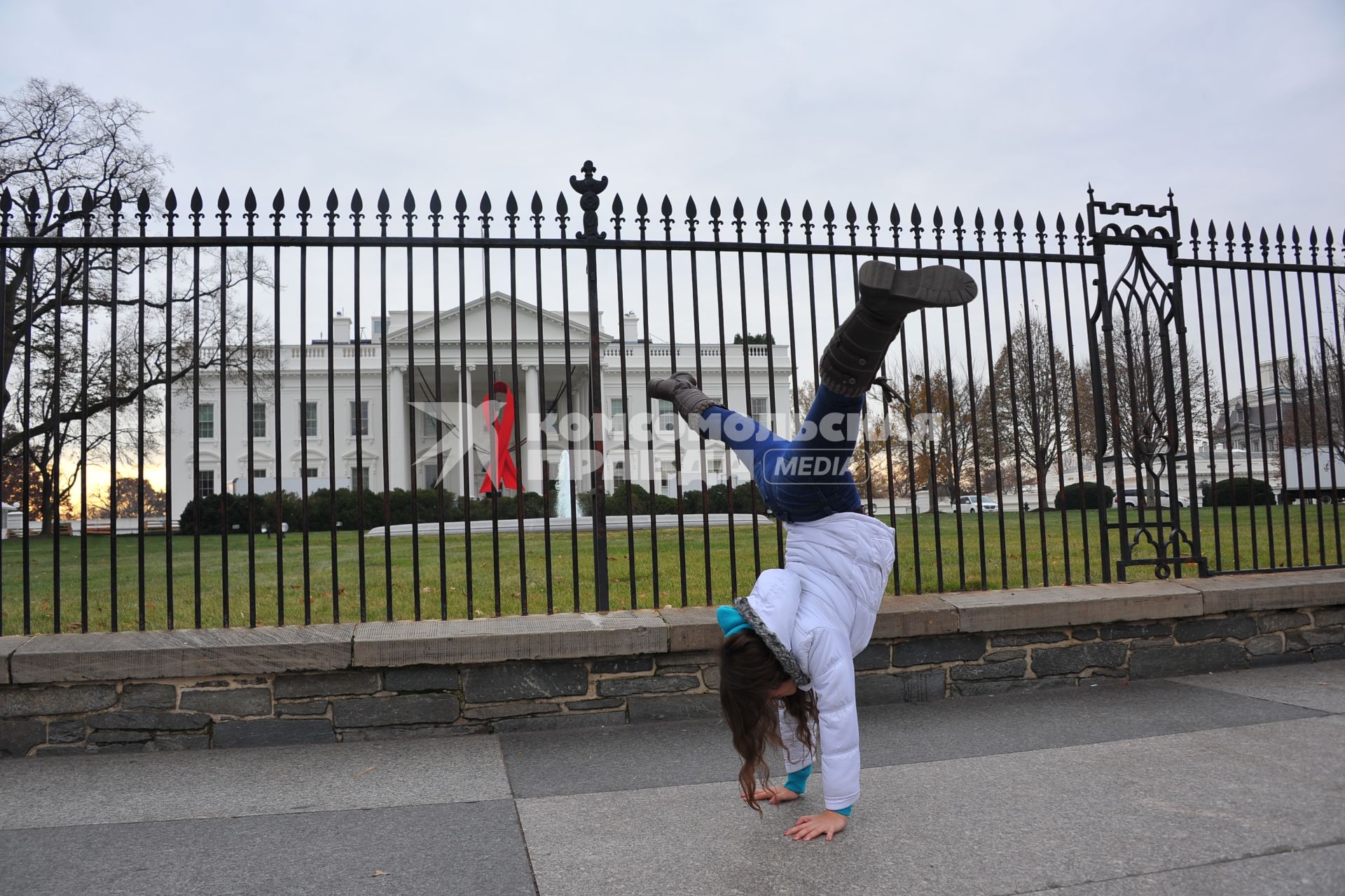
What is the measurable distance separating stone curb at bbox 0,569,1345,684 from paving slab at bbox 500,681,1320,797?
391 mm

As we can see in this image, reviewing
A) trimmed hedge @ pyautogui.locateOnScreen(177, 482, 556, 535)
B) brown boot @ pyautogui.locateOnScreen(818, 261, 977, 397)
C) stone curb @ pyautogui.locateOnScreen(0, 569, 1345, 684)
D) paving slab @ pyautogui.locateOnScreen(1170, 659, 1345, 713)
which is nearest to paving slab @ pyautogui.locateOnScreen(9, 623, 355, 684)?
stone curb @ pyautogui.locateOnScreen(0, 569, 1345, 684)

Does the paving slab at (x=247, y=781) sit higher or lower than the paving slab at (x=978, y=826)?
higher

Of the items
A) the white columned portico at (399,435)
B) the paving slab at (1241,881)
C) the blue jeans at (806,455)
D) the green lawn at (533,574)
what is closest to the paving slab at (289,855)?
the green lawn at (533,574)

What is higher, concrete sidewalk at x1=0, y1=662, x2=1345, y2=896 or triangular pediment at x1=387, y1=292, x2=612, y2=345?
triangular pediment at x1=387, y1=292, x2=612, y2=345

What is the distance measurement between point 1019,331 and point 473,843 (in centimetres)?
2169

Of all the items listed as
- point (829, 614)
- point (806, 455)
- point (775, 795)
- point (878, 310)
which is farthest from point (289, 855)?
point (878, 310)

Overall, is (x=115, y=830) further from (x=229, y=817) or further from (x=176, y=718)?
(x=176, y=718)

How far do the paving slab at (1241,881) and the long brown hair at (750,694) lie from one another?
919 mm

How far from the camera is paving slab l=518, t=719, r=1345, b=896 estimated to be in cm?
275

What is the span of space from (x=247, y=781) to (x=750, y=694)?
2.27 m

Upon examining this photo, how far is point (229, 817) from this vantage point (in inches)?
133

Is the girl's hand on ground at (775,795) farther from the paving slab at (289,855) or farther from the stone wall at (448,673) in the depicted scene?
the stone wall at (448,673)

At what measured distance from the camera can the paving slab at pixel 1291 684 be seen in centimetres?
468

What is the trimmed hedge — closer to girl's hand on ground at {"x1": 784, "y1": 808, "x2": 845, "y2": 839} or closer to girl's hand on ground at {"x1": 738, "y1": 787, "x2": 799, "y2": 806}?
girl's hand on ground at {"x1": 738, "y1": 787, "x2": 799, "y2": 806}
